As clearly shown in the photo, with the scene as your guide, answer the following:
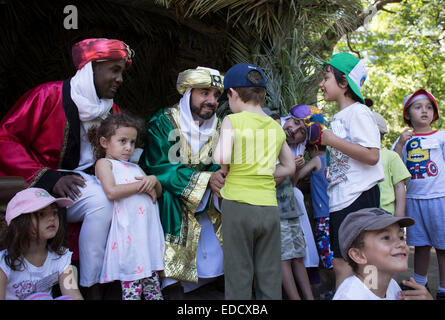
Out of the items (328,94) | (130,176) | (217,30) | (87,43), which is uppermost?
(217,30)

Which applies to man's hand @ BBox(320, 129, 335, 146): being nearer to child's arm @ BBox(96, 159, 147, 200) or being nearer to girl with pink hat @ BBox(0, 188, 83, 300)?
child's arm @ BBox(96, 159, 147, 200)

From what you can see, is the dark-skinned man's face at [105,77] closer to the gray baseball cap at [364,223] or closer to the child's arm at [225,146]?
the child's arm at [225,146]

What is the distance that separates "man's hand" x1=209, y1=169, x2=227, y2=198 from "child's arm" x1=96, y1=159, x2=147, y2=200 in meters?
0.57

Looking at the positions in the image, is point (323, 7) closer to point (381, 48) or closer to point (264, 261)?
point (264, 261)

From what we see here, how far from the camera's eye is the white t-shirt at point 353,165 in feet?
8.76

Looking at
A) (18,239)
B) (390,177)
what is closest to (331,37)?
(390,177)

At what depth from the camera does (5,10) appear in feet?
14.2

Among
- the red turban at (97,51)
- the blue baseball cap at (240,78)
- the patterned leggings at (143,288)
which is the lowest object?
the patterned leggings at (143,288)

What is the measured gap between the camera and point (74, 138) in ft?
10.3

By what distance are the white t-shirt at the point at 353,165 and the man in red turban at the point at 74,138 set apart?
148 cm

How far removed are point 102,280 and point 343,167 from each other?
5.55ft

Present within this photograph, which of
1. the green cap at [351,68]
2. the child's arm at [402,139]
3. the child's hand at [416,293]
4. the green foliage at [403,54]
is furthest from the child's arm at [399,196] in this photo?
the green foliage at [403,54]
